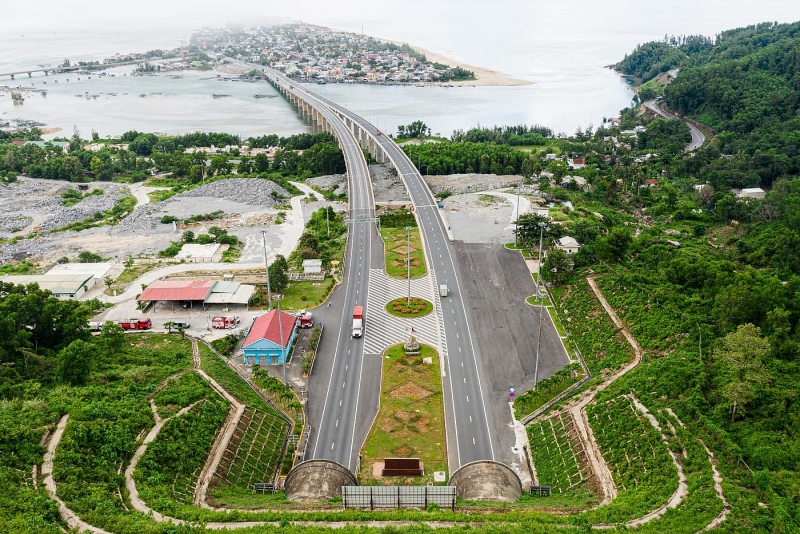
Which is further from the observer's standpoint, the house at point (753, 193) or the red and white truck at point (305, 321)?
the house at point (753, 193)

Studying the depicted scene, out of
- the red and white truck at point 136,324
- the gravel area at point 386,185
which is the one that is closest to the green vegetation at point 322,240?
the gravel area at point 386,185

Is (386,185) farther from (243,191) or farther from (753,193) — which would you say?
(753,193)

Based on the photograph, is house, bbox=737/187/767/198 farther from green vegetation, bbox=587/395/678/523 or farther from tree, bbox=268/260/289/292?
tree, bbox=268/260/289/292

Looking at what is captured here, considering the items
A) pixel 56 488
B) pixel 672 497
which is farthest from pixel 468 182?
pixel 56 488

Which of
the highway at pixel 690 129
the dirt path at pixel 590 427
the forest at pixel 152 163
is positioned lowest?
the dirt path at pixel 590 427

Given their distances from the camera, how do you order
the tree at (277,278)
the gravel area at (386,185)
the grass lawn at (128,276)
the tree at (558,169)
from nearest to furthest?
1. the tree at (277,278)
2. the grass lawn at (128,276)
3. the gravel area at (386,185)
4. the tree at (558,169)

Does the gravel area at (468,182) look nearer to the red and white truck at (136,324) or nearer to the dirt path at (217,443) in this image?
the red and white truck at (136,324)

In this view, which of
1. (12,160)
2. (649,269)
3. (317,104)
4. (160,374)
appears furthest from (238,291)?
(317,104)

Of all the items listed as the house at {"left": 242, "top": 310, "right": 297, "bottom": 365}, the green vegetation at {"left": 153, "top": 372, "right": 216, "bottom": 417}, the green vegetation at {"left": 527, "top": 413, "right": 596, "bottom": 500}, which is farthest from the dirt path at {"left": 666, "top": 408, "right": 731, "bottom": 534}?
the green vegetation at {"left": 153, "top": 372, "right": 216, "bottom": 417}
